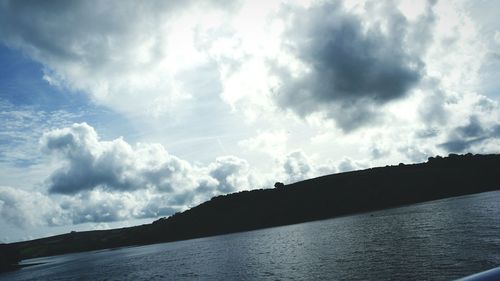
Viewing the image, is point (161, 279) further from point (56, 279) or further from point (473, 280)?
point (473, 280)

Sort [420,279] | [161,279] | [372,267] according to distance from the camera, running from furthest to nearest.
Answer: [161,279] < [372,267] < [420,279]

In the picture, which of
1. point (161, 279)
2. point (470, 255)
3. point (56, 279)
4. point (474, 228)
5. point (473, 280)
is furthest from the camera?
point (56, 279)

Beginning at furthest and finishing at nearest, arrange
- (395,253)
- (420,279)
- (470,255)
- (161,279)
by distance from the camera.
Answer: (161,279) → (395,253) → (470,255) → (420,279)

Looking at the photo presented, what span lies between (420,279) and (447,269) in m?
5.73

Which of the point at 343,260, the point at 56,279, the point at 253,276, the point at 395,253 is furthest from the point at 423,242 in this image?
the point at 56,279

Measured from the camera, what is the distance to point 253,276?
66375 mm

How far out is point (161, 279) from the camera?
85312 mm

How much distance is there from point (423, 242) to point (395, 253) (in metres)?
10.7

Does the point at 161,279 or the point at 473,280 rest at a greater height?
the point at 473,280

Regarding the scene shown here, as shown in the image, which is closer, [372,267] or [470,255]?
[470,255]

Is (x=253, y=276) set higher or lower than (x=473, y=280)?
lower

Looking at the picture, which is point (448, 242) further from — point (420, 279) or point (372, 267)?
point (420, 279)

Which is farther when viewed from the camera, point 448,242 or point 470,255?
point 448,242

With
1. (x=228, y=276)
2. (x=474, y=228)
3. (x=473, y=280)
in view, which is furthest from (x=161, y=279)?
(x=473, y=280)
